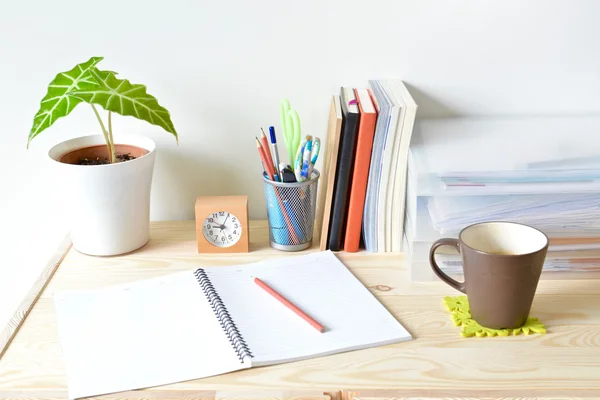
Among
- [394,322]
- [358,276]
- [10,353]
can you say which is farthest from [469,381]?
[10,353]

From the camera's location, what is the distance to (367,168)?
3.56 ft

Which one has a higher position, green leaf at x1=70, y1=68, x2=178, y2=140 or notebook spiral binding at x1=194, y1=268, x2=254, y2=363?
green leaf at x1=70, y1=68, x2=178, y2=140

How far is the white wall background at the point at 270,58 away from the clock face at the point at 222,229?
15 cm

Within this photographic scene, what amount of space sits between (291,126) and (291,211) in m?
0.13

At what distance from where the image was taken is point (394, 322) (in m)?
0.93

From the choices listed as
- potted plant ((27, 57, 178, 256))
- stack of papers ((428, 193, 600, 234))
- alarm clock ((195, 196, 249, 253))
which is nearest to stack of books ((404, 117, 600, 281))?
stack of papers ((428, 193, 600, 234))

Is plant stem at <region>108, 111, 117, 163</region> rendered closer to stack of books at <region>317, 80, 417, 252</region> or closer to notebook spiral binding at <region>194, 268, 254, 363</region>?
notebook spiral binding at <region>194, 268, 254, 363</region>

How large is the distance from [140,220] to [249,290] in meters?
0.24

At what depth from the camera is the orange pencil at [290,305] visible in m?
0.91

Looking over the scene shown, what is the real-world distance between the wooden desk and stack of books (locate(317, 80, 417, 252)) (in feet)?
0.37

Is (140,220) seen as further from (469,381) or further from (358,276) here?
(469,381)

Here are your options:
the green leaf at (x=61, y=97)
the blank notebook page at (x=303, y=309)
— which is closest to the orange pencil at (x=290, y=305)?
the blank notebook page at (x=303, y=309)

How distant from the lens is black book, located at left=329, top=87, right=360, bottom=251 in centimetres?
106

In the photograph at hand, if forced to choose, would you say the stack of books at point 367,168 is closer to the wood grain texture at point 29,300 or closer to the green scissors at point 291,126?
the green scissors at point 291,126
